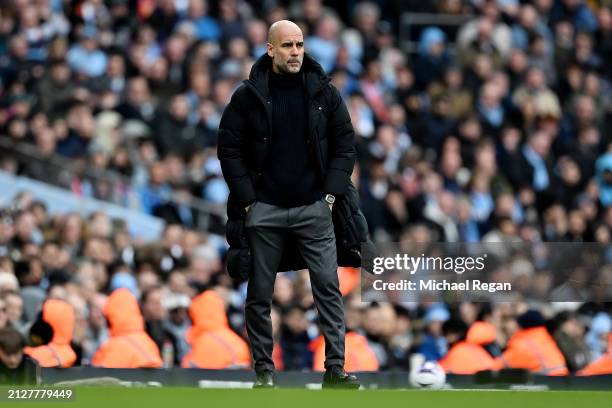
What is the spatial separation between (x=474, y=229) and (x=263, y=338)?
415 inches

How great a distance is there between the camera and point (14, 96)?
20.3 m

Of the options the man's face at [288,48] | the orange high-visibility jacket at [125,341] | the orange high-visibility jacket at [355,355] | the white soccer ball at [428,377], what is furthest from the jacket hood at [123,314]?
the man's face at [288,48]

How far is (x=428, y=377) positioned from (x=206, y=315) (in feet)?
12.4

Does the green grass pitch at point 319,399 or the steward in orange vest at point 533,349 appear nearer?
the green grass pitch at point 319,399

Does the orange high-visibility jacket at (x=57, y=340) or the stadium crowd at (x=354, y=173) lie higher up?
the stadium crowd at (x=354, y=173)

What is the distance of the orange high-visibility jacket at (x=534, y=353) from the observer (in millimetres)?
15828

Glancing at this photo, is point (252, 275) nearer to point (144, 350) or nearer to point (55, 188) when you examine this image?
point (144, 350)

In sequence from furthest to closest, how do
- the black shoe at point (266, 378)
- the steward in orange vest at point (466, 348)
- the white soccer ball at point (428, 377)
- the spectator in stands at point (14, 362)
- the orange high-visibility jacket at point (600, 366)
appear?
the steward in orange vest at point (466, 348) < the orange high-visibility jacket at point (600, 366) < the white soccer ball at point (428, 377) < the spectator in stands at point (14, 362) < the black shoe at point (266, 378)

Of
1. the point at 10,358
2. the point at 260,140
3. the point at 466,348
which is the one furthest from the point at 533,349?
the point at 260,140

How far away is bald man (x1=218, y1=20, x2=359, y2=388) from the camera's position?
1069 centimetres

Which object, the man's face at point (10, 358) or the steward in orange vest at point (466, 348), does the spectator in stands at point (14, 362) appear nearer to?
the man's face at point (10, 358)

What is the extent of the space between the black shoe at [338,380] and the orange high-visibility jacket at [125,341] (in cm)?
341

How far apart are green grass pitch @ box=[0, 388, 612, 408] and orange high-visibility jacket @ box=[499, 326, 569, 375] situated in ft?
19.7

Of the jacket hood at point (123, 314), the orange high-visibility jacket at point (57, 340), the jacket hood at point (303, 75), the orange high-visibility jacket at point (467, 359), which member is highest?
the jacket hood at point (303, 75)
